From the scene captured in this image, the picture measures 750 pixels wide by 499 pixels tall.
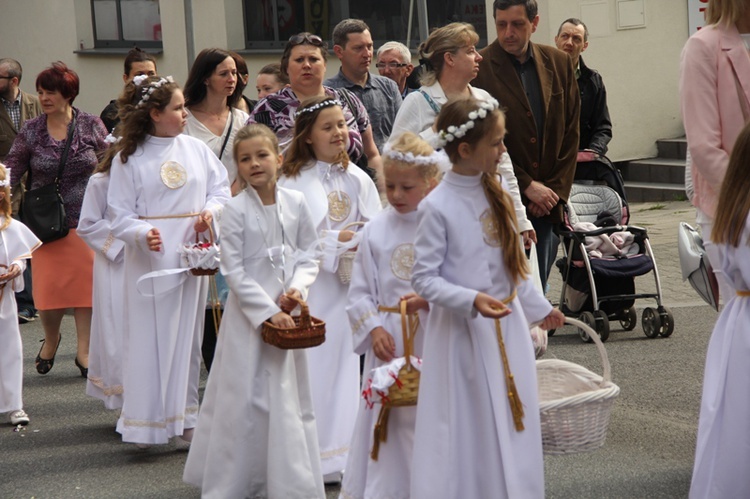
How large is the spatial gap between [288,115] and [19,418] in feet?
8.33

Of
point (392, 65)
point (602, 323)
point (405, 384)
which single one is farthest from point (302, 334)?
point (392, 65)

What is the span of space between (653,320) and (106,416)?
3940mm

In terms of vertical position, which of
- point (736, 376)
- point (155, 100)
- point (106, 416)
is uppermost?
point (155, 100)

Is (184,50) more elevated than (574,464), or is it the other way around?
(184,50)

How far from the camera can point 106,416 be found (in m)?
8.41

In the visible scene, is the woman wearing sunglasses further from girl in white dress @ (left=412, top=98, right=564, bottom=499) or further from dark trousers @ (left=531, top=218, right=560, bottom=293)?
girl in white dress @ (left=412, top=98, right=564, bottom=499)

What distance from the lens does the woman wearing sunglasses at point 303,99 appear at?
758cm

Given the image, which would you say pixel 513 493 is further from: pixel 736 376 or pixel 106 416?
pixel 106 416

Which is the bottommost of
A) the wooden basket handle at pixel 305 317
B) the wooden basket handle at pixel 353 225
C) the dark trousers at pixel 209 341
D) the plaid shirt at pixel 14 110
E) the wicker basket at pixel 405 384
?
the dark trousers at pixel 209 341

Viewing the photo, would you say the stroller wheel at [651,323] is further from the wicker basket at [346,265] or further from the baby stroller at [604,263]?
the wicker basket at [346,265]

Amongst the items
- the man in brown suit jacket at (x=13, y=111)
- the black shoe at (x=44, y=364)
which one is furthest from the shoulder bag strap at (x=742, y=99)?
the man in brown suit jacket at (x=13, y=111)

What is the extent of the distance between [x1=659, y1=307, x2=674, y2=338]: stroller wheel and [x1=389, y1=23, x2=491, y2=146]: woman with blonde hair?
289 cm

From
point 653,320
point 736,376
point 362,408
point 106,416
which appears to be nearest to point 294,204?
point 362,408

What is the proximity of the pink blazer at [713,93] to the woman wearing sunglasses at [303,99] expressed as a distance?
2163mm
